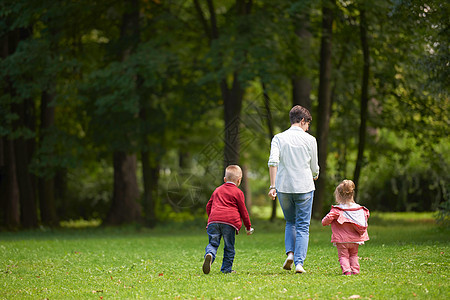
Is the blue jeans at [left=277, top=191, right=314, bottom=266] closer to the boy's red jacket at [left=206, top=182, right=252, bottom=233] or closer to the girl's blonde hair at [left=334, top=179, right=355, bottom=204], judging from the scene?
the girl's blonde hair at [left=334, top=179, right=355, bottom=204]

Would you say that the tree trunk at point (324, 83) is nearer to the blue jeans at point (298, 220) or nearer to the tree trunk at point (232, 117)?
the tree trunk at point (232, 117)

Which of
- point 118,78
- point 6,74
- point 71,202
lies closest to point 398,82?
point 118,78

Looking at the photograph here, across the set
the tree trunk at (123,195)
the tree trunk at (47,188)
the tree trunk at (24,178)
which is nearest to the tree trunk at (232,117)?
the tree trunk at (123,195)

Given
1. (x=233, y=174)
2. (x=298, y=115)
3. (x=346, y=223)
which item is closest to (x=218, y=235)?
(x=233, y=174)

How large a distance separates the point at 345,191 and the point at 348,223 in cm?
39

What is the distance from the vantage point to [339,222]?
23.2 feet

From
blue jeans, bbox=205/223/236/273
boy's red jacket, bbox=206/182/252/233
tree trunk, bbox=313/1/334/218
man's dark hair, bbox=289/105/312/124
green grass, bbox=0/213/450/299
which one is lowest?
green grass, bbox=0/213/450/299

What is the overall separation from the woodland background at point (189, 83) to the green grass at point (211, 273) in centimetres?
637

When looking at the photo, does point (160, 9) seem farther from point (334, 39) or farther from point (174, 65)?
point (334, 39)

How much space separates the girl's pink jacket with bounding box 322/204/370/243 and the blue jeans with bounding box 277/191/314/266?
0.35 meters

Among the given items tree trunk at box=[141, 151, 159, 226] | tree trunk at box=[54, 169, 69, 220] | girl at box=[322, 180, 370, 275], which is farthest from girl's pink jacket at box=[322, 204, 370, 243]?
tree trunk at box=[54, 169, 69, 220]

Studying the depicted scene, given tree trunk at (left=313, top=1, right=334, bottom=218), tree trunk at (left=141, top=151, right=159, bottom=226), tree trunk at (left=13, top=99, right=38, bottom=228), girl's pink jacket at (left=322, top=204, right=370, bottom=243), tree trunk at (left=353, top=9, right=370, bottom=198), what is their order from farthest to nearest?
tree trunk at (left=13, top=99, right=38, bottom=228) → tree trunk at (left=141, top=151, right=159, bottom=226) → tree trunk at (left=313, top=1, right=334, bottom=218) → tree trunk at (left=353, top=9, right=370, bottom=198) → girl's pink jacket at (left=322, top=204, right=370, bottom=243)

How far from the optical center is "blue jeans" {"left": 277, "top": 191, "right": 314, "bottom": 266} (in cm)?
739

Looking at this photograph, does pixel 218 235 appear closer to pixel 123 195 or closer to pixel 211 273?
pixel 211 273
